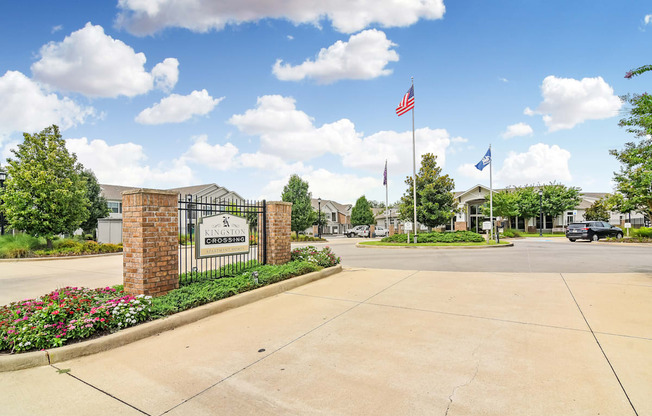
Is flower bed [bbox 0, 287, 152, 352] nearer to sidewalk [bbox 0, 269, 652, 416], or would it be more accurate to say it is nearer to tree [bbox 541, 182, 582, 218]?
sidewalk [bbox 0, 269, 652, 416]

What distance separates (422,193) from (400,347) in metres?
24.3

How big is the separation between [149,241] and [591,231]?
100.0ft

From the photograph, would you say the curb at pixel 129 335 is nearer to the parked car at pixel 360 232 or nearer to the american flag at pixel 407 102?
the american flag at pixel 407 102

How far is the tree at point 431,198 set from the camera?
27125 millimetres

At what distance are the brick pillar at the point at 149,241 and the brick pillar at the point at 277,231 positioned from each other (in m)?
3.08

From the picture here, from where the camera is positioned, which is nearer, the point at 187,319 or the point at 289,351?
the point at 289,351

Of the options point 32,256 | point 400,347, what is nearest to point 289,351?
point 400,347

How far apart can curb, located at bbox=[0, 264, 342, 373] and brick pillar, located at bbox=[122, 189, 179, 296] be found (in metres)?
0.90

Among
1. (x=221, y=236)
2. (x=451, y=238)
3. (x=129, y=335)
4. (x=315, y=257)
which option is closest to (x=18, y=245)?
(x=221, y=236)

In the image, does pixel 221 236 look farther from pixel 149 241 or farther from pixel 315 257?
pixel 315 257

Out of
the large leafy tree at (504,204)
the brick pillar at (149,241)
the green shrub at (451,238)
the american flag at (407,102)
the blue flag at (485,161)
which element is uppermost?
the american flag at (407,102)

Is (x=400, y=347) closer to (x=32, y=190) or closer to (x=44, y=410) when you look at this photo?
(x=44, y=410)

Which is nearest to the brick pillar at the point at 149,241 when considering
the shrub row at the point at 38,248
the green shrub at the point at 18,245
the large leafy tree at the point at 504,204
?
the shrub row at the point at 38,248

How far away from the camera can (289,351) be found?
13.7 feet
